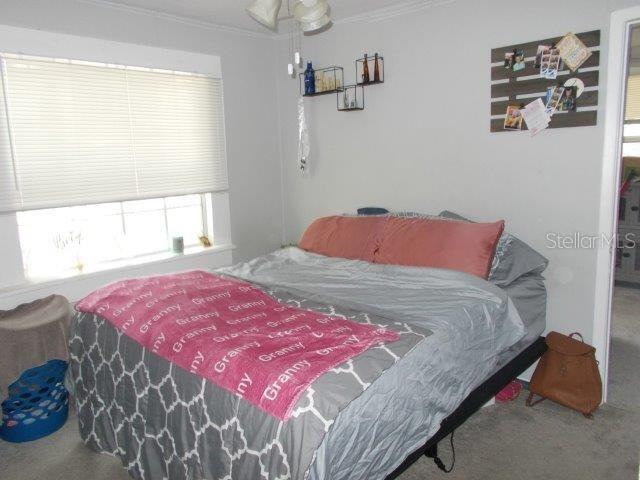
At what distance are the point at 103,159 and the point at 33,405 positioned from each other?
1.49 m

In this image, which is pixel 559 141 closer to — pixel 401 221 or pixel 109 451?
pixel 401 221

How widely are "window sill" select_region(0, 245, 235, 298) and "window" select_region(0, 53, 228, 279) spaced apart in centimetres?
6

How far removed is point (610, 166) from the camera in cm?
256

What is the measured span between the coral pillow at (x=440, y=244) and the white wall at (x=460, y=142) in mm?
411

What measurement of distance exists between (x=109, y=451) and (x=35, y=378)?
587 mm

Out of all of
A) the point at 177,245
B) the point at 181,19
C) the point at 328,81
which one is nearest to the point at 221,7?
the point at 181,19

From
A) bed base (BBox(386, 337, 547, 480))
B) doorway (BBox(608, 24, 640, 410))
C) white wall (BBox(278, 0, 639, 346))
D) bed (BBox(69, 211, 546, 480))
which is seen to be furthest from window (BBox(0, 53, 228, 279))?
doorway (BBox(608, 24, 640, 410))

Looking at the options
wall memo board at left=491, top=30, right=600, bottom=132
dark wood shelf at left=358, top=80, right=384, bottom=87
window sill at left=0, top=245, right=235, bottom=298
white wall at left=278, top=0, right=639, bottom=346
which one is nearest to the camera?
wall memo board at left=491, top=30, right=600, bottom=132

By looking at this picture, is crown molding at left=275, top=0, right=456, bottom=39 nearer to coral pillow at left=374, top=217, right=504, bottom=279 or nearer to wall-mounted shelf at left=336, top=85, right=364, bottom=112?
wall-mounted shelf at left=336, top=85, right=364, bottom=112

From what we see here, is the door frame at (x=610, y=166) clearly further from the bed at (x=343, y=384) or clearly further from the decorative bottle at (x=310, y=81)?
the decorative bottle at (x=310, y=81)

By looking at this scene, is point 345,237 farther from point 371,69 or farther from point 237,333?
point 237,333

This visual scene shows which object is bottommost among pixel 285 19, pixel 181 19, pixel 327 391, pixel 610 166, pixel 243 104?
pixel 327 391

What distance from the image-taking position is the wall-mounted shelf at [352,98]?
3.58m

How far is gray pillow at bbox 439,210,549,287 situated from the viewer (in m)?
2.62
